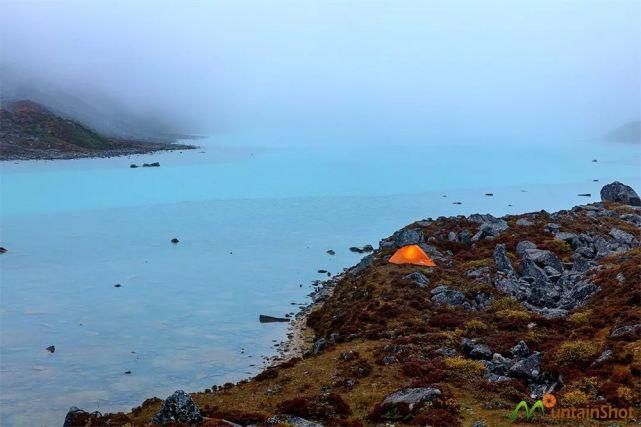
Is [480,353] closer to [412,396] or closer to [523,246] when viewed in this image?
[412,396]

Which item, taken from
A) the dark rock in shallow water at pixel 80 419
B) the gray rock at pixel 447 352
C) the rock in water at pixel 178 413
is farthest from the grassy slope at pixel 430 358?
the dark rock in shallow water at pixel 80 419

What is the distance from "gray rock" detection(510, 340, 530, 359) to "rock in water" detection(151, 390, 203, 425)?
15.4 m

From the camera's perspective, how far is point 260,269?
6369 cm

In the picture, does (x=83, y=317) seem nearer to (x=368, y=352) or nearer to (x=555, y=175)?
(x=368, y=352)

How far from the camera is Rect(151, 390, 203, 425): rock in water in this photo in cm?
2166

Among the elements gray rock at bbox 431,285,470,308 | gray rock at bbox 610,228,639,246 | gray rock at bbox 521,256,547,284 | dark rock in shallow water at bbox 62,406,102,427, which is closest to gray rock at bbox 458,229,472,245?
gray rock at bbox 521,256,547,284

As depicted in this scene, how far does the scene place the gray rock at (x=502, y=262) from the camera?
43.5 meters

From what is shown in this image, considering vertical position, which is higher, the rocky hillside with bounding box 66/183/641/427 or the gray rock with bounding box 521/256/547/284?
the gray rock with bounding box 521/256/547/284

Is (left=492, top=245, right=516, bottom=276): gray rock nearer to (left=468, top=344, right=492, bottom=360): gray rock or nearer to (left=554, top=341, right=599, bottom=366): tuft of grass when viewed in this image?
(left=468, top=344, right=492, bottom=360): gray rock

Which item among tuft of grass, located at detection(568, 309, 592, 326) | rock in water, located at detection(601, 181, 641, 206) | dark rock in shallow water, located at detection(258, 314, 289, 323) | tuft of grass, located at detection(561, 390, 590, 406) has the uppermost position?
rock in water, located at detection(601, 181, 641, 206)

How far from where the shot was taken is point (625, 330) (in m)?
28.1

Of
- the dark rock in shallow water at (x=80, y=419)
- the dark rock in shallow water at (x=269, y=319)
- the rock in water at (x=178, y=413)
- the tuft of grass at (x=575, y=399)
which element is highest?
the tuft of grass at (x=575, y=399)

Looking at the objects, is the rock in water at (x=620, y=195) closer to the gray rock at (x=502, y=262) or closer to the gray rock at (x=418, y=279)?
the gray rock at (x=502, y=262)

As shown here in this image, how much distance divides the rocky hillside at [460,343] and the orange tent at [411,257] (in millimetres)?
1183
